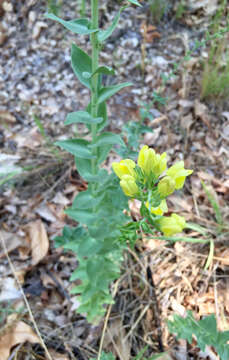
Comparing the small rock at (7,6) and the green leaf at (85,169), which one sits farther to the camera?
the small rock at (7,6)

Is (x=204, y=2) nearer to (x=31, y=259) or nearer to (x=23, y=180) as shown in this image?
(x=23, y=180)

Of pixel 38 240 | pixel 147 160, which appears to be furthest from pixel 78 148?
pixel 38 240

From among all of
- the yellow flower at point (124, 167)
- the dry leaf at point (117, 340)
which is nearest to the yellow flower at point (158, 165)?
the yellow flower at point (124, 167)

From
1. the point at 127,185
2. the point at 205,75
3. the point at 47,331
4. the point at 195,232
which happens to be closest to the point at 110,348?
the point at 47,331

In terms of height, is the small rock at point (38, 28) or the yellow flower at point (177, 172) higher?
the small rock at point (38, 28)

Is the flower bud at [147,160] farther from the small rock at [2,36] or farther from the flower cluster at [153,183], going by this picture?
the small rock at [2,36]

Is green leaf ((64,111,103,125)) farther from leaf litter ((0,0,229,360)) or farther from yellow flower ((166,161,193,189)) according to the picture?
leaf litter ((0,0,229,360))

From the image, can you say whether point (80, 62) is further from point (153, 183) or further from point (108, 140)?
point (153, 183)
